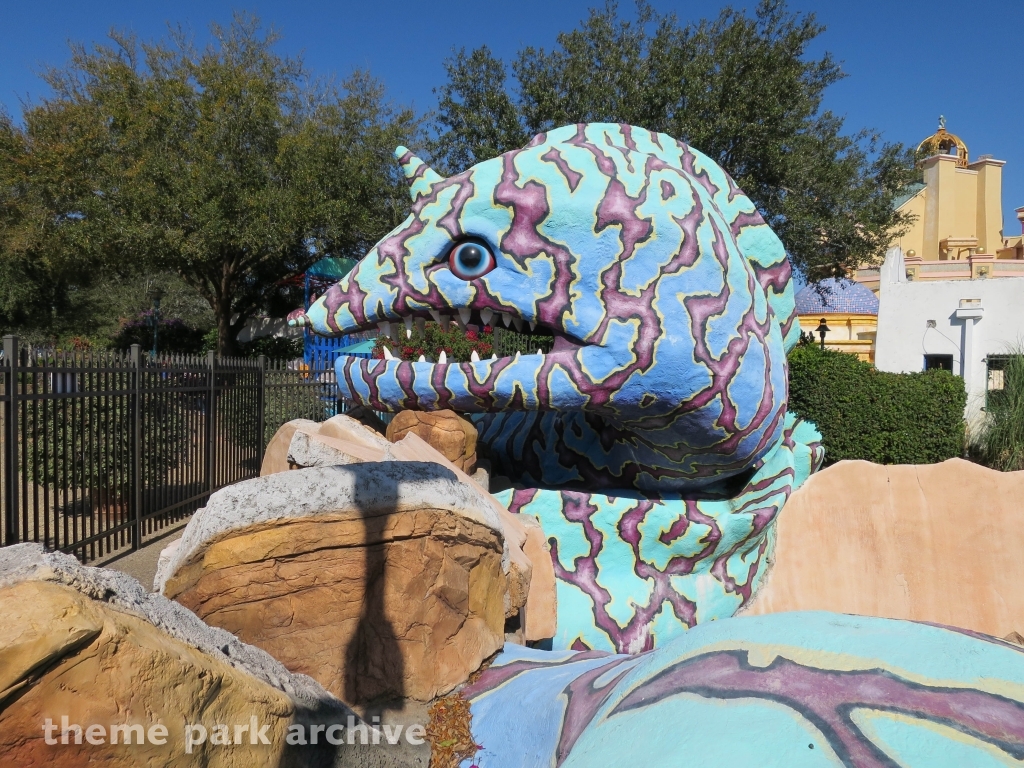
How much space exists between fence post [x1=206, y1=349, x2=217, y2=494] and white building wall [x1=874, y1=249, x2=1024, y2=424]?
1039 cm

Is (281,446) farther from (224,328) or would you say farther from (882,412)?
(224,328)

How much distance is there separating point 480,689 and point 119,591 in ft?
3.99

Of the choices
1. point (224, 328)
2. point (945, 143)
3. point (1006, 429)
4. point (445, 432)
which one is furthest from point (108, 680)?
point (945, 143)

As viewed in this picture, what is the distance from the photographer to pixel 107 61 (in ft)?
43.5

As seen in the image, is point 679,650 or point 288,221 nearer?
point 679,650

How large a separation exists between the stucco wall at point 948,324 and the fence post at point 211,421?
34.8ft

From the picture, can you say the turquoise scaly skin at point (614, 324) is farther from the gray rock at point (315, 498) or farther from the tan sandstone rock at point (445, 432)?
the gray rock at point (315, 498)

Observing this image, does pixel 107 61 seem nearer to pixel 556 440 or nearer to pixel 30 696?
pixel 556 440

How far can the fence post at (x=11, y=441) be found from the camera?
4152 mm

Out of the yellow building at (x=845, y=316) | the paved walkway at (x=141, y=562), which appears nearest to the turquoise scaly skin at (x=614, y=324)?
the paved walkway at (x=141, y=562)

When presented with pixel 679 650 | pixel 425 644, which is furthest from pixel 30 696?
pixel 679 650

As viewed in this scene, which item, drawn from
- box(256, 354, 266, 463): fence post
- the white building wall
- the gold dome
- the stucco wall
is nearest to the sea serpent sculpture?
box(256, 354, 266, 463): fence post

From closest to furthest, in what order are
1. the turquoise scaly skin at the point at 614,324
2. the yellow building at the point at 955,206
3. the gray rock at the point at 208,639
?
the gray rock at the point at 208,639 < the turquoise scaly skin at the point at 614,324 < the yellow building at the point at 955,206

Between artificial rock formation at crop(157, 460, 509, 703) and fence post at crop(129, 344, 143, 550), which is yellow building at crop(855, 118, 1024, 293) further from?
artificial rock formation at crop(157, 460, 509, 703)
